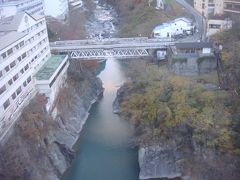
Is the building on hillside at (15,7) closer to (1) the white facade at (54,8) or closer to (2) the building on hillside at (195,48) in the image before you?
(1) the white facade at (54,8)

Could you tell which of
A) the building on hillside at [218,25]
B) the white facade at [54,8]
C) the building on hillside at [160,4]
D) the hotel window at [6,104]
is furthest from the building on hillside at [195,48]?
the white facade at [54,8]

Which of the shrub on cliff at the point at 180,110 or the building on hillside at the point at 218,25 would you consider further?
the building on hillside at the point at 218,25

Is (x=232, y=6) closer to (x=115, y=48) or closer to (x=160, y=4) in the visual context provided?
(x=160, y=4)

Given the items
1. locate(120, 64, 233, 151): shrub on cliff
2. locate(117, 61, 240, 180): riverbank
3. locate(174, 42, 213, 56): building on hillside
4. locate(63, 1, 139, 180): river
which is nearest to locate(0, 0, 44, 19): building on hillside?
locate(63, 1, 139, 180): river

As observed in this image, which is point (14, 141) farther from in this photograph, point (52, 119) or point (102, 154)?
point (102, 154)

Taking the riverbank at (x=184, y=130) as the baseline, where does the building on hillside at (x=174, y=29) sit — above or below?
above

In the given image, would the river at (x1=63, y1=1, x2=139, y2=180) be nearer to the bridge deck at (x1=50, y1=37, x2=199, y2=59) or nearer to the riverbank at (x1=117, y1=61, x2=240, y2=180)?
the riverbank at (x1=117, y1=61, x2=240, y2=180)

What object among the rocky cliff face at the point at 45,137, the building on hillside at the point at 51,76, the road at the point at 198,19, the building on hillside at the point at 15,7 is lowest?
the rocky cliff face at the point at 45,137
